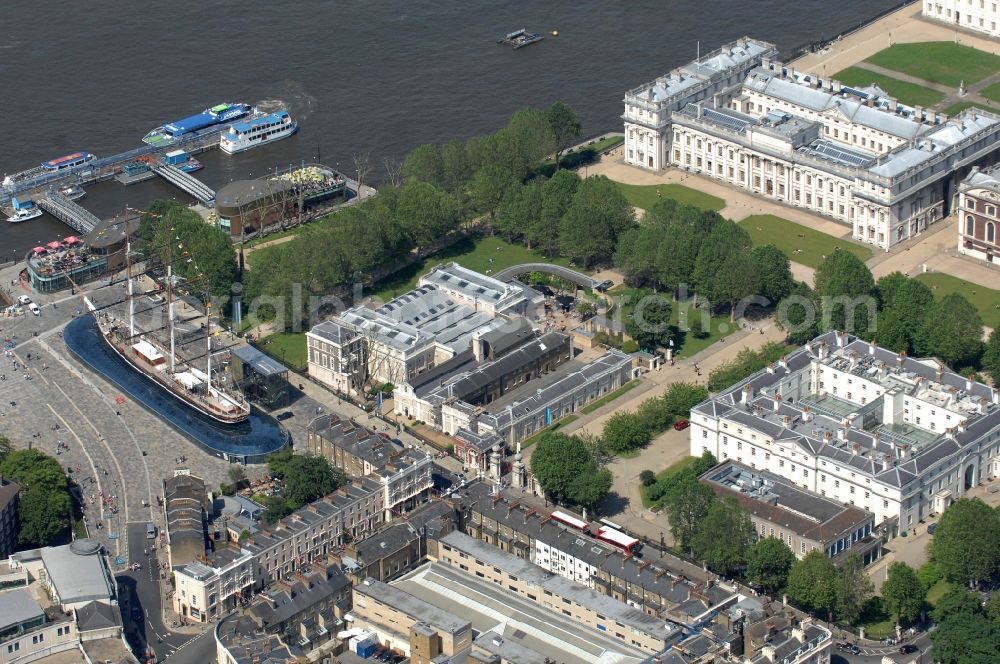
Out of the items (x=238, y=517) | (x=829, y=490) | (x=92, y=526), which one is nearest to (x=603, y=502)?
(x=829, y=490)

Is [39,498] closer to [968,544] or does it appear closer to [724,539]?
[724,539]

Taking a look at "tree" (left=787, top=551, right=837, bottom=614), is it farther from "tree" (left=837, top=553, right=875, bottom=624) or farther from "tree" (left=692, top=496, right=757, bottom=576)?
"tree" (left=692, top=496, right=757, bottom=576)

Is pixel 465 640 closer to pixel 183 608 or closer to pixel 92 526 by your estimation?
pixel 183 608

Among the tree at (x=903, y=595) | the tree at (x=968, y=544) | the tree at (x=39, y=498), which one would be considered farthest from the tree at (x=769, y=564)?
the tree at (x=39, y=498)

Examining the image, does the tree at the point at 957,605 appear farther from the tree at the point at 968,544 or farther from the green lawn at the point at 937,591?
the green lawn at the point at 937,591

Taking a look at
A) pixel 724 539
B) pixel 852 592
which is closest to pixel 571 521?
pixel 724 539
